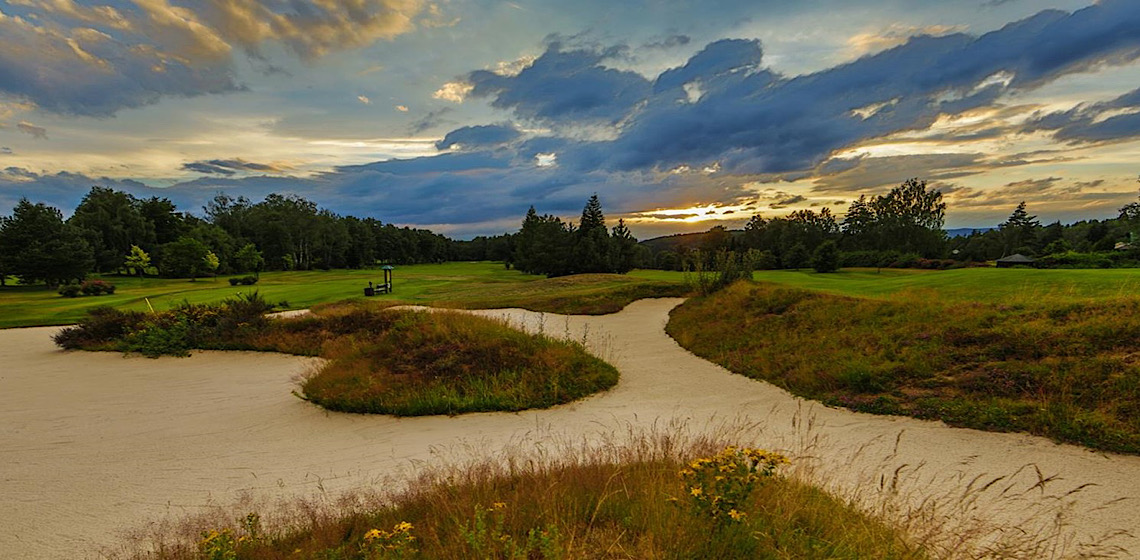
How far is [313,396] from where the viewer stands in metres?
8.16

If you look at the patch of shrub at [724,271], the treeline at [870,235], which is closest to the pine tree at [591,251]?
the treeline at [870,235]

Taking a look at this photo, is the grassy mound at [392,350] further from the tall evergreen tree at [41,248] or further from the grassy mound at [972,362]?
the tall evergreen tree at [41,248]

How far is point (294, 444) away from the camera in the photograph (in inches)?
253

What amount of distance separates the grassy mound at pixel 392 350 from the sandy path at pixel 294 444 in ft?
1.48

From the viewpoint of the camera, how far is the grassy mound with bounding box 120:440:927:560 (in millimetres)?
2699

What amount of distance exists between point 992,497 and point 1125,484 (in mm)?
1353

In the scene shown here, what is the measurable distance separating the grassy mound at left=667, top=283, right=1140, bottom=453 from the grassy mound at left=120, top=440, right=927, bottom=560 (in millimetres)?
4012

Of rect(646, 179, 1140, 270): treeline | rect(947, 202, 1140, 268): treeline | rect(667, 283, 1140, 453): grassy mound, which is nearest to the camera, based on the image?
rect(667, 283, 1140, 453): grassy mound

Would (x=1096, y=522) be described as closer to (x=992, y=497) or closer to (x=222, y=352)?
(x=992, y=497)

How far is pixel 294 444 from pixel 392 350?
338 centimetres

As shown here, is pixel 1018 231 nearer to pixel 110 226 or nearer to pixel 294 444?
pixel 294 444

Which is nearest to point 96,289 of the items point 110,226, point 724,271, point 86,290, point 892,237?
point 86,290

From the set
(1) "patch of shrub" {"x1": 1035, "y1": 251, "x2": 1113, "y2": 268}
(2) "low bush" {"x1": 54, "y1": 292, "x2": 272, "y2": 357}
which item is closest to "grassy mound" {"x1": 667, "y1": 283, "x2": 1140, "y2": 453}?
(2) "low bush" {"x1": 54, "y1": 292, "x2": 272, "y2": 357}

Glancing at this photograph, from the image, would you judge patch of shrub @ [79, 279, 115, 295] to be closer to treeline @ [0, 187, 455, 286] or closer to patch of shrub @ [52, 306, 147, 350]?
treeline @ [0, 187, 455, 286]
